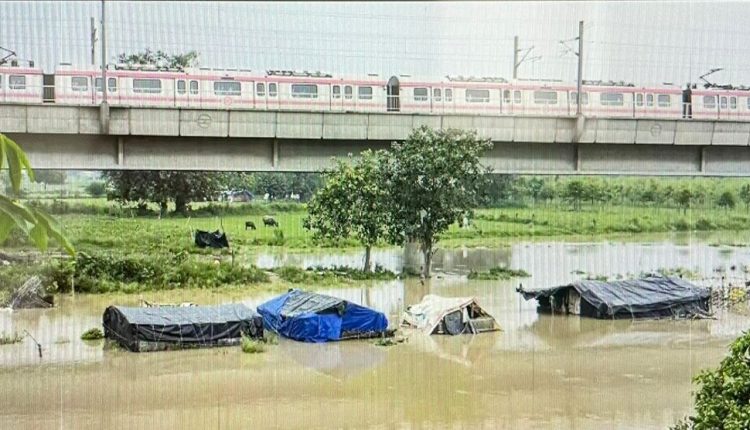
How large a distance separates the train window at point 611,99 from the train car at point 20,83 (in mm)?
10854

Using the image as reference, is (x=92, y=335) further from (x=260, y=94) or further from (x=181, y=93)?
(x=260, y=94)

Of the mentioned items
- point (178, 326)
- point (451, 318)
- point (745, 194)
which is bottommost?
point (451, 318)

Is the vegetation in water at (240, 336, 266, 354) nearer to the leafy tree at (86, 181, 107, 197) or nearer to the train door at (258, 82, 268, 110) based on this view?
the train door at (258, 82, 268, 110)

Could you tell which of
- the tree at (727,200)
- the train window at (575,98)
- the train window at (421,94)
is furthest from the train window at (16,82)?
the tree at (727,200)

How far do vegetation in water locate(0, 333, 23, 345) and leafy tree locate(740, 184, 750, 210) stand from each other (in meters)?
21.2

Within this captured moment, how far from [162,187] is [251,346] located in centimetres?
1193

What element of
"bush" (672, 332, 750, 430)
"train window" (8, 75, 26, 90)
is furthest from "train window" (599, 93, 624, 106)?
"bush" (672, 332, 750, 430)

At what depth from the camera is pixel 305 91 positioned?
15539mm

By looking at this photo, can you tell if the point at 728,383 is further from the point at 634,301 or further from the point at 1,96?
the point at 1,96

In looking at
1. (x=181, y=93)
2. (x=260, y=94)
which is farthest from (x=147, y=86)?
(x=260, y=94)

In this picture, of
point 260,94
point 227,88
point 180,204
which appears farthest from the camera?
point 180,204

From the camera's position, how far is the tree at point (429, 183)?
16.7 m

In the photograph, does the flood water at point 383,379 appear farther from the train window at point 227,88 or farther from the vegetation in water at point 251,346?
the train window at point 227,88

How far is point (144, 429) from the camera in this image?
7418 millimetres
